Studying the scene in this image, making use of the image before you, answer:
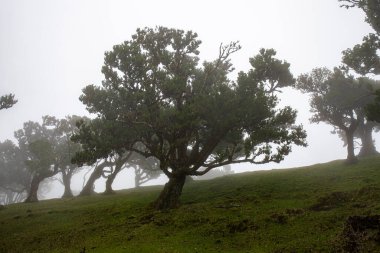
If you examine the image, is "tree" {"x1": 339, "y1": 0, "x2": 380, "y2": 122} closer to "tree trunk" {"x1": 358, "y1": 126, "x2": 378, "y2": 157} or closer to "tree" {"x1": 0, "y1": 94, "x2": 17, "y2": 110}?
"tree trunk" {"x1": 358, "y1": 126, "x2": 378, "y2": 157}

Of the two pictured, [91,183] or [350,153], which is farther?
[91,183]

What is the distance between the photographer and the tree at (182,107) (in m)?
29.7

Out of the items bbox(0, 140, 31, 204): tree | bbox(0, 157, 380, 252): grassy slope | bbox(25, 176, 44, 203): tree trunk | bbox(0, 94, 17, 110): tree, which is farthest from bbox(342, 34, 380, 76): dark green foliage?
bbox(0, 140, 31, 204): tree

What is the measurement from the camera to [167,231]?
2341cm

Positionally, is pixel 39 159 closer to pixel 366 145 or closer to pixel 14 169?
pixel 14 169

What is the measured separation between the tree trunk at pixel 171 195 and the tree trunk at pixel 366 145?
38311 mm

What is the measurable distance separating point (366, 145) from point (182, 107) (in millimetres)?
39112

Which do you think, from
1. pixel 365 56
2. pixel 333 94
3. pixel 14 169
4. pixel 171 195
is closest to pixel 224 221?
pixel 171 195

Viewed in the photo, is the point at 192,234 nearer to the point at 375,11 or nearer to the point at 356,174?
the point at 356,174

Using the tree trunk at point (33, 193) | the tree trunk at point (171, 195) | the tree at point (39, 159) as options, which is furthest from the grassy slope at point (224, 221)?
the tree at point (39, 159)

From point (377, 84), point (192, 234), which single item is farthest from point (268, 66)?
point (377, 84)

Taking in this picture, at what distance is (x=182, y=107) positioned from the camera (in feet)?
107

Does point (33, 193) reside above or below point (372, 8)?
below


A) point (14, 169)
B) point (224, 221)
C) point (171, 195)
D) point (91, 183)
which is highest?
point (14, 169)
